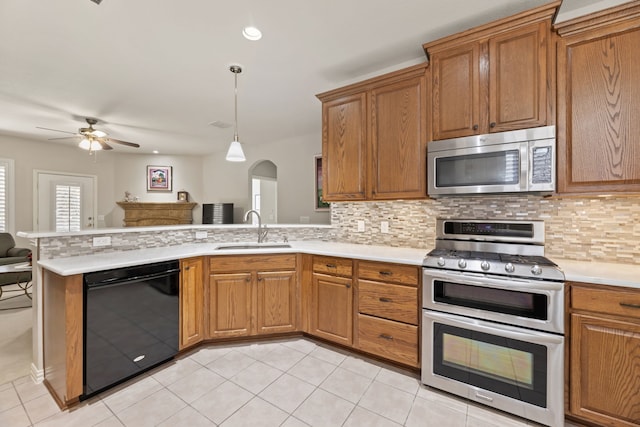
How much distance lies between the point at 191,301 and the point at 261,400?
1.03m

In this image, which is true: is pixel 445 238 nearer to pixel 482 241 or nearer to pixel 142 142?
pixel 482 241

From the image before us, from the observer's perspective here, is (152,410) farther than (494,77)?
No

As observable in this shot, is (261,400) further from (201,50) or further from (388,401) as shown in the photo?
(201,50)

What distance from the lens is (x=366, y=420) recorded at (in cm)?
165

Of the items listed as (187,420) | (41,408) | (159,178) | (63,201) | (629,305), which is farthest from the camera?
(159,178)

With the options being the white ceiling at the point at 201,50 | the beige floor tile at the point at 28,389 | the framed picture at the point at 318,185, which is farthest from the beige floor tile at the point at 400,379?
the framed picture at the point at 318,185

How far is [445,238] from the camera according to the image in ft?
7.54

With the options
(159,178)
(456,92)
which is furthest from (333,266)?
(159,178)

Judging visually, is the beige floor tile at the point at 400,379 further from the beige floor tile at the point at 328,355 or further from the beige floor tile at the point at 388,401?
the beige floor tile at the point at 328,355

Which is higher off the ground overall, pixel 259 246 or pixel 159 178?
pixel 159 178

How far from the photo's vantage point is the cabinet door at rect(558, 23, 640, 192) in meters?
1.60

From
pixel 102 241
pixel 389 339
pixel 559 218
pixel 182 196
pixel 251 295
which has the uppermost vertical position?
pixel 182 196

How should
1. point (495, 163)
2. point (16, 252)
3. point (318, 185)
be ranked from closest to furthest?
point (495, 163) < point (16, 252) < point (318, 185)

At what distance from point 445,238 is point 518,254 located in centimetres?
50
